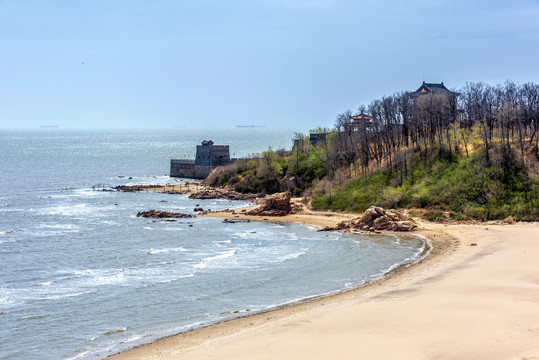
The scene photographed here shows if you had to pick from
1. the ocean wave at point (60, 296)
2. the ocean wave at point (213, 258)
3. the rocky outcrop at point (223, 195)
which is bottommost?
the ocean wave at point (60, 296)

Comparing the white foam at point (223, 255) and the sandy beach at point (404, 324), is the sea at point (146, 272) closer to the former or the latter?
the white foam at point (223, 255)

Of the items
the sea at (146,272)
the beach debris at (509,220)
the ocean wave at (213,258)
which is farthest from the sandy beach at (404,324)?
the beach debris at (509,220)

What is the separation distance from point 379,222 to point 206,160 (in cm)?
6642

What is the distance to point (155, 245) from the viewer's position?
5159 cm

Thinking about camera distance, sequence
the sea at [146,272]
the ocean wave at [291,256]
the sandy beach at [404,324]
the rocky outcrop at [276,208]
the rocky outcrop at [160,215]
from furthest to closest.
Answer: the rocky outcrop at [160,215] < the rocky outcrop at [276,208] < the ocean wave at [291,256] < the sea at [146,272] < the sandy beach at [404,324]

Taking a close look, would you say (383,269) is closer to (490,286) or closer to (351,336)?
(490,286)

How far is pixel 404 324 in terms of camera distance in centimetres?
2620

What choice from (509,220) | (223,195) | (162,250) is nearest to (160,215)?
(162,250)

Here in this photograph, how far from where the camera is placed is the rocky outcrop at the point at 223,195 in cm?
8719

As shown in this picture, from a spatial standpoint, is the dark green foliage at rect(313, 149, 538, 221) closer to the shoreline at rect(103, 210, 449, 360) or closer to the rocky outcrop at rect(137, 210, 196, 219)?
the shoreline at rect(103, 210, 449, 360)

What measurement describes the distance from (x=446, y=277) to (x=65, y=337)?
73.4ft

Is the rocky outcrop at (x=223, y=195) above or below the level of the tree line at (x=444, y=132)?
below

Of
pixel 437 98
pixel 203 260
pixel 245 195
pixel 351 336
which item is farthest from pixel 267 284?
pixel 437 98

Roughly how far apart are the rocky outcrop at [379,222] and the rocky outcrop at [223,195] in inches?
1182
